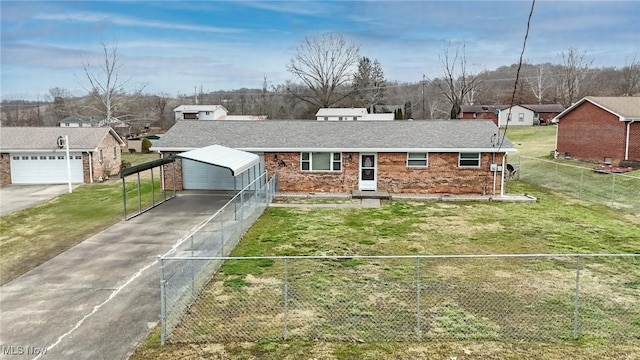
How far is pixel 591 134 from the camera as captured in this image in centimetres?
2881

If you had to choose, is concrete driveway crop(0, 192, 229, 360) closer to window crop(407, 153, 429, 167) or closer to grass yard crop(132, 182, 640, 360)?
grass yard crop(132, 182, 640, 360)

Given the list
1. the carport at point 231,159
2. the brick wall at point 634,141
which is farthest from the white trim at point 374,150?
the brick wall at point 634,141

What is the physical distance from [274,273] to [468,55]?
59368 mm

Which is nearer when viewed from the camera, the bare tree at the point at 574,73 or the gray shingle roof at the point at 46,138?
the gray shingle roof at the point at 46,138

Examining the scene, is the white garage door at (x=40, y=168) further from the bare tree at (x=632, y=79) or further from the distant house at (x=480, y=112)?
the bare tree at (x=632, y=79)

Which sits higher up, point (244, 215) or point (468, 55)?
point (468, 55)

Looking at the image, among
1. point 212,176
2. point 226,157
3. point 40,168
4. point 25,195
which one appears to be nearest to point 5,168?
point 40,168

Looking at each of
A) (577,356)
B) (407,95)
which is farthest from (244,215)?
(407,95)

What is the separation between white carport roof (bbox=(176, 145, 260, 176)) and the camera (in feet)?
53.7

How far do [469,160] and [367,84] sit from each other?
52164 mm

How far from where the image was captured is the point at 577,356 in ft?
23.0

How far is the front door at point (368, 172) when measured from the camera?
21.2 meters

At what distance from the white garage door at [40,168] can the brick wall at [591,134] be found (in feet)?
102

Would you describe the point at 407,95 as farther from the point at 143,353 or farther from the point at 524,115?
the point at 143,353
